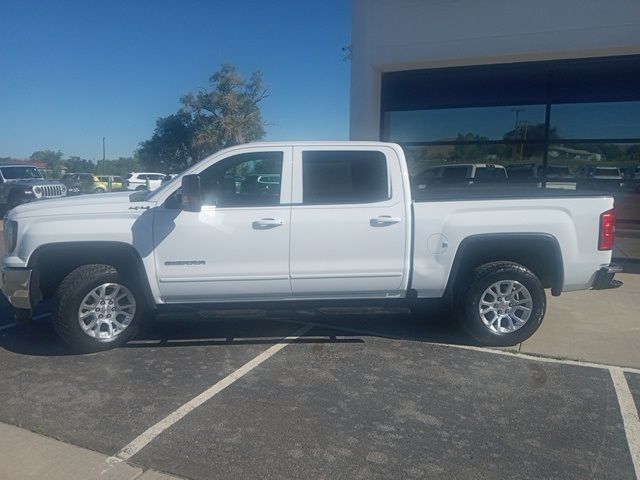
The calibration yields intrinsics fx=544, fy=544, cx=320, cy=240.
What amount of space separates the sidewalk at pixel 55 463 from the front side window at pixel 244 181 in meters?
2.42

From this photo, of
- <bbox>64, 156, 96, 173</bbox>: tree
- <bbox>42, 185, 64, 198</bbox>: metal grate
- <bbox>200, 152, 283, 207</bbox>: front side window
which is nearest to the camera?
<bbox>200, 152, 283, 207</bbox>: front side window

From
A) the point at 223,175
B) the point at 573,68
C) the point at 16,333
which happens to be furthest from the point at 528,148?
the point at 16,333

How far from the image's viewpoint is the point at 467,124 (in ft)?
36.7

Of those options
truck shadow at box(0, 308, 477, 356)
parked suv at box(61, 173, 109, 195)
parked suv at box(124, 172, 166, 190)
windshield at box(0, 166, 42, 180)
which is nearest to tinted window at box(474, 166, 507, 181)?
truck shadow at box(0, 308, 477, 356)

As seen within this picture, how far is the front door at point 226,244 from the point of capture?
501 centimetres

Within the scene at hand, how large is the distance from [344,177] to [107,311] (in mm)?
2584

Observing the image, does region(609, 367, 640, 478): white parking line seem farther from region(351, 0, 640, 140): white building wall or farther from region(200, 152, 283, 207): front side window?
region(351, 0, 640, 140): white building wall

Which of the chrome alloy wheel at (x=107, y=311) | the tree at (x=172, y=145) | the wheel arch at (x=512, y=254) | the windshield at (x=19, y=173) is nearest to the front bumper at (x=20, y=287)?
the chrome alloy wheel at (x=107, y=311)

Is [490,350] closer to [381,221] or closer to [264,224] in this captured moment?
[381,221]

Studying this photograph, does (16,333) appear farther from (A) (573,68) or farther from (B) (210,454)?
(A) (573,68)

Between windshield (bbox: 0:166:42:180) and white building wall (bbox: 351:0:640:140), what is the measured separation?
48.7 ft

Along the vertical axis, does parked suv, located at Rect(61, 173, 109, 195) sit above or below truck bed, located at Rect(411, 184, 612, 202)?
below

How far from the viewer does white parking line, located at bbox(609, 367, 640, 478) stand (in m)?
3.45

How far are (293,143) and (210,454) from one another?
3010mm
